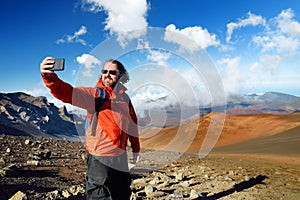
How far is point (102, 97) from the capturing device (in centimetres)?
326

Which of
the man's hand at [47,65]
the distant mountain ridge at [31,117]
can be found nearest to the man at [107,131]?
the man's hand at [47,65]

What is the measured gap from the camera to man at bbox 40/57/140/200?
127 inches

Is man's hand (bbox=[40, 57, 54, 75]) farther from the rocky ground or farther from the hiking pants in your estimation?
the rocky ground

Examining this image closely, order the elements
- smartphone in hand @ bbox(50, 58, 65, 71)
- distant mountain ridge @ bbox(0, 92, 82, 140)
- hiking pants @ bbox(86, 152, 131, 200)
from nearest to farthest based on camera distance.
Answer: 1. smartphone in hand @ bbox(50, 58, 65, 71)
2. hiking pants @ bbox(86, 152, 131, 200)
3. distant mountain ridge @ bbox(0, 92, 82, 140)

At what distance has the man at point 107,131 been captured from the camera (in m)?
3.22

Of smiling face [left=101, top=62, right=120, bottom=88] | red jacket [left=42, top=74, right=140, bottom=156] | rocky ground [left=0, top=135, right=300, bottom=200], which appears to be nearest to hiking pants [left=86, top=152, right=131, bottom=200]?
red jacket [left=42, top=74, right=140, bottom=156]

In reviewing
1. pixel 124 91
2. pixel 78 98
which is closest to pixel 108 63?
pixel 124 91

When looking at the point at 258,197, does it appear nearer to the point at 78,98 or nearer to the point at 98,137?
the point at 98,137

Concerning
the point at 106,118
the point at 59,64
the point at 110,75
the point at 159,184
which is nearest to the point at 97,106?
the point at 106,118

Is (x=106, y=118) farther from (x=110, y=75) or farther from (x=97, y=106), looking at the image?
(x=110, y=75)

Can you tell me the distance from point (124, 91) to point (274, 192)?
20.9 ft

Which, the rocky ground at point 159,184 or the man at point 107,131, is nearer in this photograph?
the man at point 107,131

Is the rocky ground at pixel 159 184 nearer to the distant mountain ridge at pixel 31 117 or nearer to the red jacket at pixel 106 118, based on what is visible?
the red jacket at pixel 106 118

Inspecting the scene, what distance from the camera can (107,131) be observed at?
324 cm
